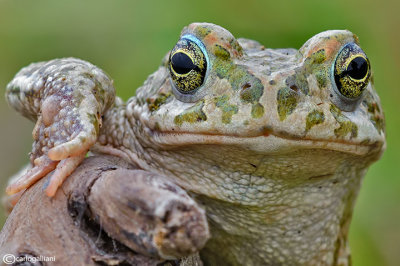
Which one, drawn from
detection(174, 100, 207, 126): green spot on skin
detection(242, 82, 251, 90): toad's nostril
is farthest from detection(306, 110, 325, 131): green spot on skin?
detection(174, 100, 207, 126): green spot on skin

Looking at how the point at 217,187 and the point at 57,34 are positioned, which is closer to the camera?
the point at 217,187

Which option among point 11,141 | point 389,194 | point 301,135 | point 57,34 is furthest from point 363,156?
point 11,141

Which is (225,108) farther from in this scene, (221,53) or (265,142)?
(221,53)

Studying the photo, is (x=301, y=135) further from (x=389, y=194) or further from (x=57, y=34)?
(x=57, y=34)

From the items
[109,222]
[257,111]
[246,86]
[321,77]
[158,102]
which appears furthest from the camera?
[158,102]

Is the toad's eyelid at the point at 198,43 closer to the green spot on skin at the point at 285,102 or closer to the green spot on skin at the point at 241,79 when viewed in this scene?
the green spot on skin at the point at 241,79

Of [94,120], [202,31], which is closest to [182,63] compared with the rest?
[202,31]
